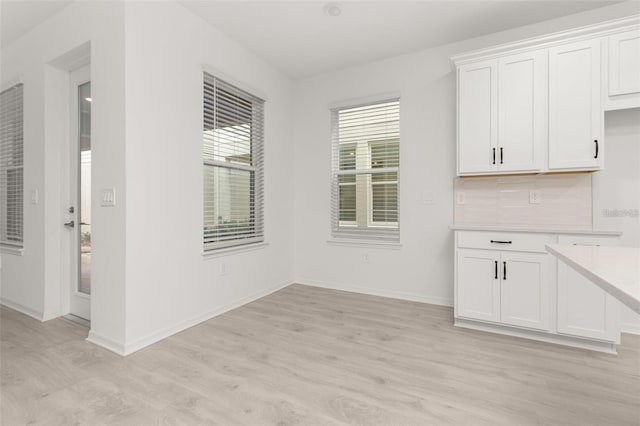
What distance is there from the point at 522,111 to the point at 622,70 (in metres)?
0.71

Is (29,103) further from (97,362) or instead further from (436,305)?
(436,305)

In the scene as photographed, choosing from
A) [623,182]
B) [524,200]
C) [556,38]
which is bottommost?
[524,200]

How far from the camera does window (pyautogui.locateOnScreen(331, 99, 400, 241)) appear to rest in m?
3.85

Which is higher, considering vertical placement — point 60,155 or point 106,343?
point 60,155

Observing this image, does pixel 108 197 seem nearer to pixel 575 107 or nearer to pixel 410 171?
pixel 410 171

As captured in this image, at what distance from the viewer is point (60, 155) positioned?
307 cm

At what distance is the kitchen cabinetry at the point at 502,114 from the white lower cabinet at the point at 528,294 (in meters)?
0.70

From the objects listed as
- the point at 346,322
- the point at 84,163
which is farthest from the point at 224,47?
the point at 346,322

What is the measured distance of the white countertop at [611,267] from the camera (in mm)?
781

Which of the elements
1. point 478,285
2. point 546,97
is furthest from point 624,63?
point 478,285

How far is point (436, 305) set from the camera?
3.51 metres

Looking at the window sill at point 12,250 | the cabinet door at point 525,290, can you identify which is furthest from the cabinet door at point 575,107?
the window sill at point 12,250

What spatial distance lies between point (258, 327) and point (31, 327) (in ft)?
6.65

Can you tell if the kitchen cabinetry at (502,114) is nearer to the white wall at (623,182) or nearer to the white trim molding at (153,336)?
the white wall at (623,182)
